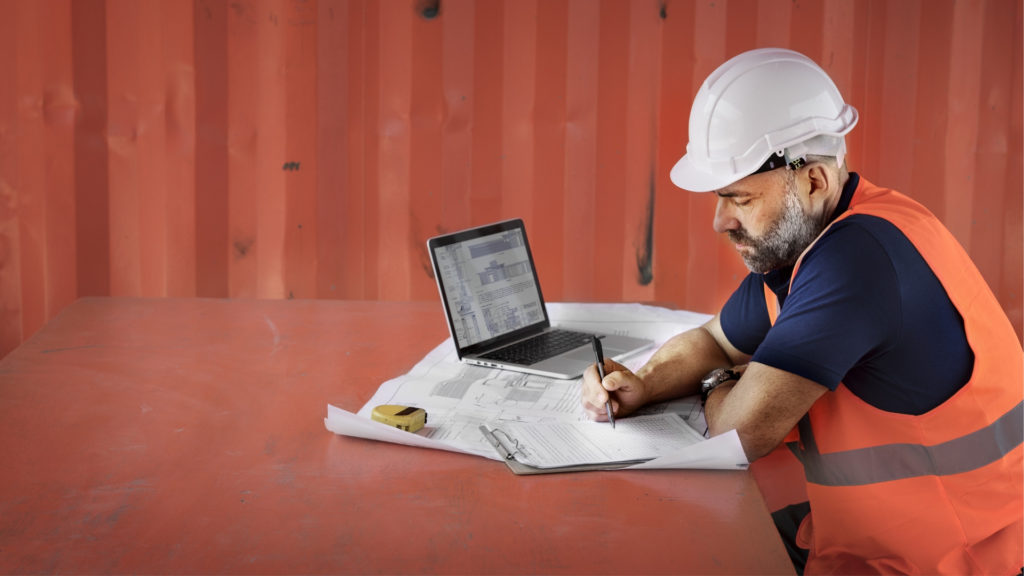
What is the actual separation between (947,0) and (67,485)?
3.27 metres

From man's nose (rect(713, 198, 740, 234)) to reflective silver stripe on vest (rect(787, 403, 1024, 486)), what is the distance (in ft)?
1.43

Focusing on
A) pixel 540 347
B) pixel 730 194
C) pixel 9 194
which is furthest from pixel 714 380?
pixel 9 194

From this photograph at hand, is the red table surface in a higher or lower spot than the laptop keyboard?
lower

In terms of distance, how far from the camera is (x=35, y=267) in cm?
340

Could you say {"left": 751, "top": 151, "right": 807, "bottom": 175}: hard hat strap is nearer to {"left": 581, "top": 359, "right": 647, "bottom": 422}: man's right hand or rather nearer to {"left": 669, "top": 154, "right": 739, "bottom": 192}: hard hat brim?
{"left": 669, "top": 154, "right": 739, "bottom": 192}: hard hat brim

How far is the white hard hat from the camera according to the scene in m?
1.59

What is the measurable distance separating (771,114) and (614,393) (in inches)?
21.9

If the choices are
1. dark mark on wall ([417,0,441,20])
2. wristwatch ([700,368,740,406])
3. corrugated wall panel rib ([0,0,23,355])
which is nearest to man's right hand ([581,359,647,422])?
wristwatch ([700,368,740,406])

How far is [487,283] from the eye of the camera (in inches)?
86.8

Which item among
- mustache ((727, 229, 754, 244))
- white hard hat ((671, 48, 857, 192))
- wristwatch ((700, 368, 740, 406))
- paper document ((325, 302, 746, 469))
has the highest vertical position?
white hard hat ((671, 48, 857, 192))

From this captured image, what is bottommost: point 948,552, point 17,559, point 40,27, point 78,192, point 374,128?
point 948,552

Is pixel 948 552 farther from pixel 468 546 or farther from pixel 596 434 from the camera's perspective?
pixel 468 546

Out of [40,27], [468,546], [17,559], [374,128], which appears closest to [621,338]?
[468,546]

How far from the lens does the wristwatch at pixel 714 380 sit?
5.75ft
